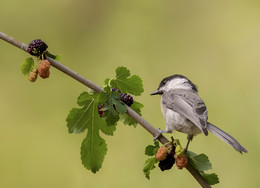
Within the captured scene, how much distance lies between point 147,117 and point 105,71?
0.70 m

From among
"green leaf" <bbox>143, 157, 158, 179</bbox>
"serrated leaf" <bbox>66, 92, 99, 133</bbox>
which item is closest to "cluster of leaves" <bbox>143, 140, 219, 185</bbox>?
"green leaf" <bbox>143, 157, 158, 179</bbox>

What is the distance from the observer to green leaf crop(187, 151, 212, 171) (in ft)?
4.24

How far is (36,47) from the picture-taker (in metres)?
1.30

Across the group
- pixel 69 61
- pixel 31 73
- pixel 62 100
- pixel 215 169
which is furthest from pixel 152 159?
pixel 69 61

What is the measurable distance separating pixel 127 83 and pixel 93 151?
0.30m

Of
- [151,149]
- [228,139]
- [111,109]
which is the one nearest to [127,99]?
[111,109]

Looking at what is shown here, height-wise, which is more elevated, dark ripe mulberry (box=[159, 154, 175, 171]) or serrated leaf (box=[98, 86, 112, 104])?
serrated leaf (box=[98, 86, 112, 104])

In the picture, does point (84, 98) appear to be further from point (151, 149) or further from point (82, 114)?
point (151, 149)

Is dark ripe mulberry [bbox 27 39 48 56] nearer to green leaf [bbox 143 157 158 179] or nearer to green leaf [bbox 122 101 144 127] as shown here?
green leaf [bbox 122 101 144 127]

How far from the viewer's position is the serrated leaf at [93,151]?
149 centimetres

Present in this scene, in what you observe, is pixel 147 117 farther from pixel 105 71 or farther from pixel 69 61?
pixel 69 61

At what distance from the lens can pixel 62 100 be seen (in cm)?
343

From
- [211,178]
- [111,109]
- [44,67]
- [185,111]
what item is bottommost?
[211,178]

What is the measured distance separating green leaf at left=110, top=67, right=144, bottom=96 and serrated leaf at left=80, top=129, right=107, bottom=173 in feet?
0.67
